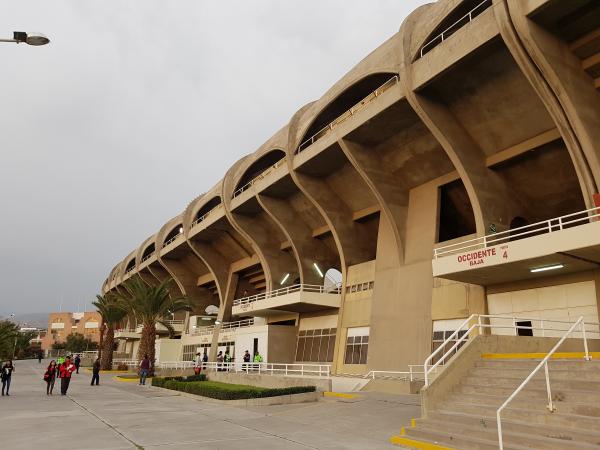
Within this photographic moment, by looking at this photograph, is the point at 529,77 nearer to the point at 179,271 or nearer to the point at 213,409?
the point at 213,409

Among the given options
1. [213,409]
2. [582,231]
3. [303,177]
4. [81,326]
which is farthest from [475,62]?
[81,326]

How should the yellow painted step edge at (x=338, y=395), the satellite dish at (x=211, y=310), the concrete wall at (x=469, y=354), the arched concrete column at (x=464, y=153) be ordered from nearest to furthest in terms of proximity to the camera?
the concrete wall at (x=469, y=354) < the yellow painted step edge at (x=338, y=395) < the arched concrete column at (x=464, y=153) < the satellite dish at (x=211, y=310)

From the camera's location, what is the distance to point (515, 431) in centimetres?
890

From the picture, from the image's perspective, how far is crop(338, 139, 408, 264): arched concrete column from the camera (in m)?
28.8

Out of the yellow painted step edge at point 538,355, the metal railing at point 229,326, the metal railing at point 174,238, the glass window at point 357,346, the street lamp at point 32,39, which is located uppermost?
the metal railing at point 174,238

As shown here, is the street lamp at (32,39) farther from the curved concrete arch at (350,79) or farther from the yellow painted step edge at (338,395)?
the curved concrete arch at (350,79)

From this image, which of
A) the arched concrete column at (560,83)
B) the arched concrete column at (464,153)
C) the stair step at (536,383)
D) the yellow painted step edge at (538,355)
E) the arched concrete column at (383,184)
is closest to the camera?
the stair step at (536,383)

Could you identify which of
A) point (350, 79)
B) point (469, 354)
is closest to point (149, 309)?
point (350, 79)

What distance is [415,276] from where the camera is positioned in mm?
27734

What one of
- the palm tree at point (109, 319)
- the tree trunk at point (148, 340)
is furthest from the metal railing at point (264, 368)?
the palm tree at point (109, 319)

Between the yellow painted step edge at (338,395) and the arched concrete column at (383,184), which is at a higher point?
the arched concrete column at (383,184)

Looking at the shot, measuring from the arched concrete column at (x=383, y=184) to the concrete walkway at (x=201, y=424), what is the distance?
11863mm

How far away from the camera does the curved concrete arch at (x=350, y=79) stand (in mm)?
25609

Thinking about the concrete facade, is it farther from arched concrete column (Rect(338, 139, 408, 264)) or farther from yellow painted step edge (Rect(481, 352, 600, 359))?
yellow painted step edge (Rect(481, 352, 600, 359))
